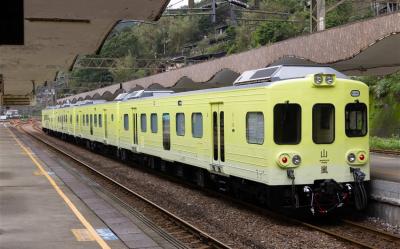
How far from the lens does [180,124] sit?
53.5 ft

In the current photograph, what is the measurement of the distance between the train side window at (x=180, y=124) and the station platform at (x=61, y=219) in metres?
3.08

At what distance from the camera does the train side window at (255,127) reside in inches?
440

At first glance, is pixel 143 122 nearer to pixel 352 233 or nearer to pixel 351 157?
pixel 351 157

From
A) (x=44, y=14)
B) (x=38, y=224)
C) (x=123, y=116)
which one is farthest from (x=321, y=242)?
(x=123, y=116)

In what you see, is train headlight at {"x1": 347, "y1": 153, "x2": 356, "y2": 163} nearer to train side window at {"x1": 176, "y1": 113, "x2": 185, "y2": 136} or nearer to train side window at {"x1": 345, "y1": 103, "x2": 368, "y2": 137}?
train side window at {"x1": 345, "y1": 103, "x2": 368, "y2": 137}

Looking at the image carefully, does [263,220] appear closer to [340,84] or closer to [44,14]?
[340,84]

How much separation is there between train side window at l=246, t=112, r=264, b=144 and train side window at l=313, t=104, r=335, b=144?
1.03m

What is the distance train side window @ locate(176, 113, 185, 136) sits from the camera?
16.0 meters

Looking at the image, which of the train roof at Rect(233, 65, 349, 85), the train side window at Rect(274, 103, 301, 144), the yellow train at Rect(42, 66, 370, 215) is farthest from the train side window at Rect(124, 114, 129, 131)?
the train side window at Rect(274, 103, 301, 144)

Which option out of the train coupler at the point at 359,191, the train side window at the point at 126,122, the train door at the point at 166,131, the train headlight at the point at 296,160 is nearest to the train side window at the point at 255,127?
the train headlight at the point at 296,160

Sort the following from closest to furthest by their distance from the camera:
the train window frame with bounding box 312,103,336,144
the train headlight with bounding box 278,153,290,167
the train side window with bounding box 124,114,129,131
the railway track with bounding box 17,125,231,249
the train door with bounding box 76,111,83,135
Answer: the railway track with bounding box 17,125,231,249
the train headlight with bounding box 278,153,290,167
the train window frame with bounding box 312,103,336,144
the train side window with bounding box 124,114,129,131
the train door with bounding box 76,111,83,135

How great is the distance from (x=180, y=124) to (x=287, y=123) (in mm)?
5775

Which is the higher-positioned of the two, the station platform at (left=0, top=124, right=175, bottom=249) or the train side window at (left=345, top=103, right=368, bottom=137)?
the train side window at (left=345, top=103, right=368, bottom=137)

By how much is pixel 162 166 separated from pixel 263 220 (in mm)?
8144
